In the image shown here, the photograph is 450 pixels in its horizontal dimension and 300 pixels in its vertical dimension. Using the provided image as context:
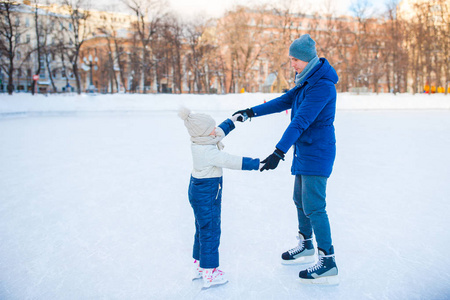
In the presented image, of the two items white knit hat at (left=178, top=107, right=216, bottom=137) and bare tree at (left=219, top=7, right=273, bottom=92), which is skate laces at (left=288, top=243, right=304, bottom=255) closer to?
white knit hat at (left=178, top=107, right=216, bottom=137)

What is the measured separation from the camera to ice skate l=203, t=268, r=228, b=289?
2514 millimetres

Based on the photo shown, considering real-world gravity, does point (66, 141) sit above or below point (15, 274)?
above

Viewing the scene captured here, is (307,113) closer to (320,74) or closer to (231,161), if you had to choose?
(320,74)

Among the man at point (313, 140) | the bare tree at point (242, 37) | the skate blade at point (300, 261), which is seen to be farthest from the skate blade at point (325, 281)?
the bare tree at point (242, 37)

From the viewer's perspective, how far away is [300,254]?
2.89 m

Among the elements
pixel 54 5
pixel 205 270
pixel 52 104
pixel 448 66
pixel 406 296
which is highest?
pixel 54 5

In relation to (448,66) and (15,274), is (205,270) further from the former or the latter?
(448,66)

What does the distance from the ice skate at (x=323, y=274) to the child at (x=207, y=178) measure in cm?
57

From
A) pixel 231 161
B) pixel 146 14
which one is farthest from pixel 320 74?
pixel 146 14

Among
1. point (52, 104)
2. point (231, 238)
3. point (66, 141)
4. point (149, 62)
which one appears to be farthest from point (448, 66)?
point (231, 238)

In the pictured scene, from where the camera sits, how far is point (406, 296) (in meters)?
2.43

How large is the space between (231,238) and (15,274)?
173cm

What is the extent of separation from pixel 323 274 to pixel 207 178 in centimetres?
107

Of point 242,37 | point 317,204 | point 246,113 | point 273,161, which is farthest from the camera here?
point 242,37
